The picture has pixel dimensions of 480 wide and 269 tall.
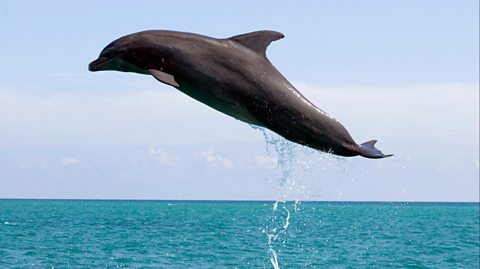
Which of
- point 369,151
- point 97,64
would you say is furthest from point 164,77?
point 369,151

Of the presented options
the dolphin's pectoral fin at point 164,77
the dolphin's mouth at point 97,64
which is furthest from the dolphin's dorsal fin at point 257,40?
the dolphin's mouth at point 97,64

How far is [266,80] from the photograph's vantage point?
9594 mm

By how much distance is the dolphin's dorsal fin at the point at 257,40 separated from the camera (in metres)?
9.89

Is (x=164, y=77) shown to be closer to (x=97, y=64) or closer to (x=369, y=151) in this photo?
(x=97, y=64)

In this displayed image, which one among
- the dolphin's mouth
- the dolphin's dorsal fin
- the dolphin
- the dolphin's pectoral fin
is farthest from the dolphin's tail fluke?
the dolphin's mouth

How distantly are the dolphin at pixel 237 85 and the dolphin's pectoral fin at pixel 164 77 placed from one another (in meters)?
0.01

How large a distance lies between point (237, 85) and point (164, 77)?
86 cm

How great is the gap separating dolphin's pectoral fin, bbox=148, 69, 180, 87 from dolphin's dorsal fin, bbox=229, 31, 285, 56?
1.07 meters

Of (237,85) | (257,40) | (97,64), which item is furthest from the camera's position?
(97,64)

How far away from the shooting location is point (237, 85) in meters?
9.43

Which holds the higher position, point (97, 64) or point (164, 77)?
point (97, 64)

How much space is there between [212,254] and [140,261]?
587 cm

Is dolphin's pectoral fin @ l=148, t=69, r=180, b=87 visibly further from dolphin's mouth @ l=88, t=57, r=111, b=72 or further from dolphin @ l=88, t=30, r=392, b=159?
dolphin's mouth @ l=88, t=57, r=111, b=72

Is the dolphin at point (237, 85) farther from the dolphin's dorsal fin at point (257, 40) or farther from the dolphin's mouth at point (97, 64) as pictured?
the dolphin's mouth at point (97, 64)
